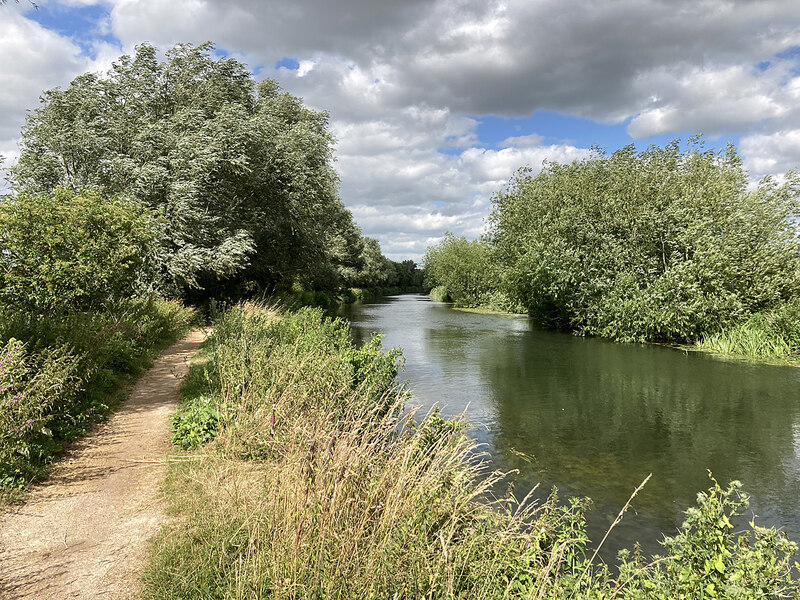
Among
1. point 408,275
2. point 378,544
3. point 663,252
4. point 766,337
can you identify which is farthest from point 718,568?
point 408,275

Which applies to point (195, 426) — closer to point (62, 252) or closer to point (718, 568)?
point (718, 568)

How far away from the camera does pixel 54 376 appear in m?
7.21

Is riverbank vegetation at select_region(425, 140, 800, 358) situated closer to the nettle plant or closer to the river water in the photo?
the river water

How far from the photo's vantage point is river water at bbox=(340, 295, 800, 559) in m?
7.98

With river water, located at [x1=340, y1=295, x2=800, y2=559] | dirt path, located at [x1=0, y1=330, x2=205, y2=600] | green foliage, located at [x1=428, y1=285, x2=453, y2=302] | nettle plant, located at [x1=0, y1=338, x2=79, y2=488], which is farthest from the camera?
green foliage, located at [x1=428, y1=285, x2=453, y2=302]

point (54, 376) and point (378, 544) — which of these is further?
point (54, 376)

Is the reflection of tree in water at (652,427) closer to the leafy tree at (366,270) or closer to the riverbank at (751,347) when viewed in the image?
the riverbank at (751,347)

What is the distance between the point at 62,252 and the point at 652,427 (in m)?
14.3

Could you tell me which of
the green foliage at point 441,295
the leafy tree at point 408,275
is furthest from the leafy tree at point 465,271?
the leafy tree at point 408,275

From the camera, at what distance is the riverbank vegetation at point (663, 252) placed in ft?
70.3

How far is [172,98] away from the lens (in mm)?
25234

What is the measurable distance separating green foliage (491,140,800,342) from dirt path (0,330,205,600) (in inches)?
879

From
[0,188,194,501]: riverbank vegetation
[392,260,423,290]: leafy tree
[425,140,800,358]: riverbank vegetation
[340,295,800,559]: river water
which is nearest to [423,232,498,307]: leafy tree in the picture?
[425,140,800,358]: riverbank vegetation

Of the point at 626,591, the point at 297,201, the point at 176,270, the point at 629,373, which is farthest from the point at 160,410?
the point at 297,201
